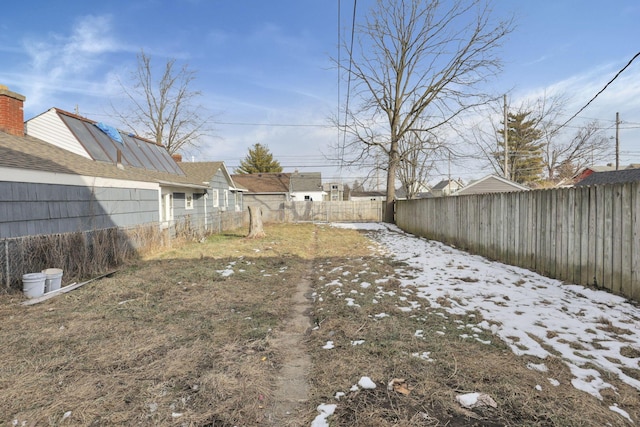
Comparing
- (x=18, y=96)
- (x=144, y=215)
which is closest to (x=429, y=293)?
(x=144, y=215)

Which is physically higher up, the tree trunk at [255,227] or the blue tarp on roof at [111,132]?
the blue tarp on roof at [111,132]

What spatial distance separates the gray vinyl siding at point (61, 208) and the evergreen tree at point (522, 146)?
95.8 feet

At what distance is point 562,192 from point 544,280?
1.51m

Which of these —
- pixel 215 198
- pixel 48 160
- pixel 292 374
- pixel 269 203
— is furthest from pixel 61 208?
pixel 269 203

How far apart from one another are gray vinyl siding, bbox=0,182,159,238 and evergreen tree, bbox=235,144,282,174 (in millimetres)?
32843

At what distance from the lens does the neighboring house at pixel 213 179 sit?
17.7 metres

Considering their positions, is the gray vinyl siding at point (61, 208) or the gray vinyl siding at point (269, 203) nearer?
the gray vinyl siding at point (61, 208)

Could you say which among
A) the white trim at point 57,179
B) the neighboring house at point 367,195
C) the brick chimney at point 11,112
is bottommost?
the white trim at point 57,179

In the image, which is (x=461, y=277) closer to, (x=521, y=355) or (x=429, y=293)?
(x=429, y=293)

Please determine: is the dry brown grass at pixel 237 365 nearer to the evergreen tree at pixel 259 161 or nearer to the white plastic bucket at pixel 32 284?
the white plastic bucket at pixel 32 284

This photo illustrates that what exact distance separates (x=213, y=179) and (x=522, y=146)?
95.8 feet

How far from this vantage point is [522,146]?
31.2 meters

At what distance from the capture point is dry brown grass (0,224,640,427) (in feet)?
7.04

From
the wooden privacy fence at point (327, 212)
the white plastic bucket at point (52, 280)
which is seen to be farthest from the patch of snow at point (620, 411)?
the wooden privacy fence at point (327, 212)
